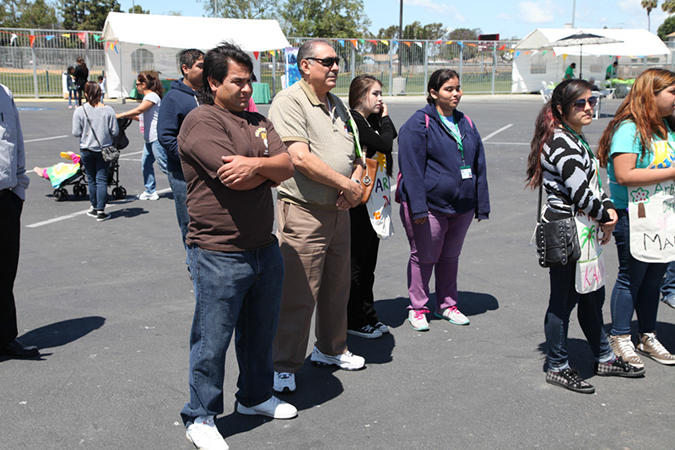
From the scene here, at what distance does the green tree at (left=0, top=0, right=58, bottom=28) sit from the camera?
2586 inches

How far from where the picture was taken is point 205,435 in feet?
10.2

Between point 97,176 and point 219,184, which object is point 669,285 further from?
point 97,176

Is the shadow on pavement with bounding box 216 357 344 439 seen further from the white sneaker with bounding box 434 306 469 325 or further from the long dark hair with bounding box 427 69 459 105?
the long dark hair with bounding box 427 69 459 105

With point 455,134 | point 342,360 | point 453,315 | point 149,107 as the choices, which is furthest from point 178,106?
point 149,107

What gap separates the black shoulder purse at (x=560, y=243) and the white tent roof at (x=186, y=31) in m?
23.7

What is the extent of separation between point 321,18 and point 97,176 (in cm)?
5253

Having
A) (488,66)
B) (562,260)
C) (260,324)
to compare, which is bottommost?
(260,324)

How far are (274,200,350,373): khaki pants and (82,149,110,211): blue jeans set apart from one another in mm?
5129

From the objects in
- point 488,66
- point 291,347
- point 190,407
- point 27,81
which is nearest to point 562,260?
point 291,347

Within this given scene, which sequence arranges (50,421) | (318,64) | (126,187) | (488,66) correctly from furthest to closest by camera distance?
(488,66) → (126,187) → (318,64) → (50,421)

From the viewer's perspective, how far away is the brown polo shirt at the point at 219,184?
286cm

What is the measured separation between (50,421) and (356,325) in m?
2.15

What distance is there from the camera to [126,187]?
10.3 m

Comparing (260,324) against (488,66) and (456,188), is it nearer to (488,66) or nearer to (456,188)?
(456,188)
